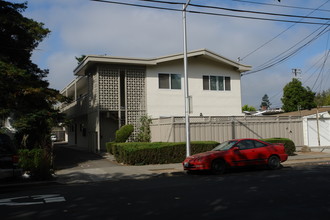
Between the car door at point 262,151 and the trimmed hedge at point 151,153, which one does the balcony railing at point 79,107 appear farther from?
the car door at point 262,151

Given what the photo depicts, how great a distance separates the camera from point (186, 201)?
7.93m

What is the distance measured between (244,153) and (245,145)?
416mm

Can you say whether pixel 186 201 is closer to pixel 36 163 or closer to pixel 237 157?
pixel 237 157

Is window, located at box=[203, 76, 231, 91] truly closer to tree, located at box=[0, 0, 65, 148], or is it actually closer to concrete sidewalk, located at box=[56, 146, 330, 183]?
concrete sidewalk, located at box=[56, 146, 330, 183]

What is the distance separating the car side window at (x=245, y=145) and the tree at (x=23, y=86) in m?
8.60

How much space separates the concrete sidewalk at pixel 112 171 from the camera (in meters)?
13.2

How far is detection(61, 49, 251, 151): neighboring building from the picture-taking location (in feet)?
75.0

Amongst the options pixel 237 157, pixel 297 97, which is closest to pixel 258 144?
pixel 237 157

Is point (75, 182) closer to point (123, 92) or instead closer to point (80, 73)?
point (123, 92)

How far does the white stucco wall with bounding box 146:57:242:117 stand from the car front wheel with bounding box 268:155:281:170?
35.7 ft

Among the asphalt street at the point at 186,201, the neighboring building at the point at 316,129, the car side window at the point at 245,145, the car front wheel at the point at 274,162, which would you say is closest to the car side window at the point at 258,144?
the car side window at the point at 245,145

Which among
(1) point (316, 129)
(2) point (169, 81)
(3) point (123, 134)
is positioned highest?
(2) point (169, 81)

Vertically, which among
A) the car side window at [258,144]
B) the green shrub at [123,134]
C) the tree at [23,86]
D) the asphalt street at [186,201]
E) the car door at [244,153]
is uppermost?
the tree at [23,86]

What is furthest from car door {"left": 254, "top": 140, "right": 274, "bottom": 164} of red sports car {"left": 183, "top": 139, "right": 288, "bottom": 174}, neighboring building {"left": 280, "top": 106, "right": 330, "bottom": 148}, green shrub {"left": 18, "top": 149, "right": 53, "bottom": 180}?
neighboring building {"left": 280, "top": 106, "right": 330, "bottom": 148}
